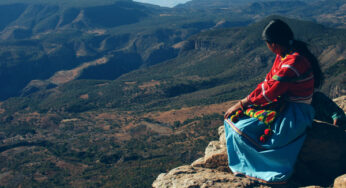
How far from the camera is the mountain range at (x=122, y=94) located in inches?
1323

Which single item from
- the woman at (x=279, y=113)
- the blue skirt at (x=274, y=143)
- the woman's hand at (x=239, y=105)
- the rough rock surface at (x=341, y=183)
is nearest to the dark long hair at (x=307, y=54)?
the woman at (x=279, y=113)

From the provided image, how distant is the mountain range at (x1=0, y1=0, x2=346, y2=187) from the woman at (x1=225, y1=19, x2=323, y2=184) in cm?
82

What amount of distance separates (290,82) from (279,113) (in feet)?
1.99

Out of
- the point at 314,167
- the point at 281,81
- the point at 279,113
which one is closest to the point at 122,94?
the point at 314,167

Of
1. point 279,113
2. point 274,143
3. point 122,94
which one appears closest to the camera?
point 274,143

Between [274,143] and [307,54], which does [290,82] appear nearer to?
[307,54]

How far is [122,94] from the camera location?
71500mm

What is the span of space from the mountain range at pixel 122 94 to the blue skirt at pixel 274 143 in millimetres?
1400

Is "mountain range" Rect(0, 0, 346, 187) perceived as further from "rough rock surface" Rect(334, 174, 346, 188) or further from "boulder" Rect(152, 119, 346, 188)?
"rough rock surface" Rect(334, 174, 346, 188)

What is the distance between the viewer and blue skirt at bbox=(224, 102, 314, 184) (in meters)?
5.17

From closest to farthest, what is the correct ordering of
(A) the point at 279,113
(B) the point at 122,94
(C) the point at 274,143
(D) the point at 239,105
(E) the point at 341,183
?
(E) the point at 341,183 → (C) the point at 274,143 → (A) the point at 279,113 → (D) the point at 239,105 → (B) the point at 122,94

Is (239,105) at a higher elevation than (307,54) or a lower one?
lower

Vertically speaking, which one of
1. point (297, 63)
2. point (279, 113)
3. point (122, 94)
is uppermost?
point (297, 63)

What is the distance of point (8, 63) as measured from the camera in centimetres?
11044
